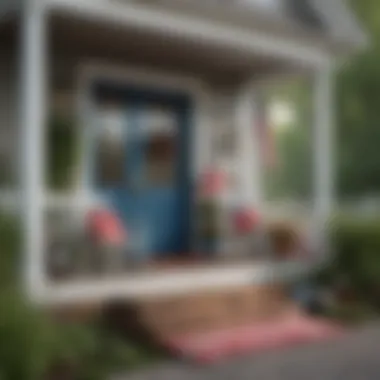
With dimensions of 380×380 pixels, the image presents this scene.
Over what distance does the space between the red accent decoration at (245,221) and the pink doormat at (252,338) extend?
1.98 m

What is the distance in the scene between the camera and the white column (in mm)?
11453

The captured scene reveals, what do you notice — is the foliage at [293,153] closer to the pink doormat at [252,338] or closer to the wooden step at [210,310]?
the wooden step at [210,310]

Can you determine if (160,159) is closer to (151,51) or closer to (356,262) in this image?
(151,51)

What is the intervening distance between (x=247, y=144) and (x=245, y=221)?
1.77 m

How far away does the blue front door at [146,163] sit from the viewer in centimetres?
988

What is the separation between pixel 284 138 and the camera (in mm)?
33188

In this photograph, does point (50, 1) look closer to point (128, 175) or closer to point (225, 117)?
point (128, 175)

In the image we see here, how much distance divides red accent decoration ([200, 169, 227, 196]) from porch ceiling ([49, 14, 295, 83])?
5.18ft

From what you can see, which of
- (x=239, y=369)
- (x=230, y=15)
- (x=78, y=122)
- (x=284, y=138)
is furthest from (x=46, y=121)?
(x=284, y=138)

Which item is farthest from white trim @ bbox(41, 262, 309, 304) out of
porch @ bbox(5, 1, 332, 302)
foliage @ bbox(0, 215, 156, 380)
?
foliage @ bbox(0, 215, 156, 380)

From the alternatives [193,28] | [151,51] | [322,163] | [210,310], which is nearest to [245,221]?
[322,163]

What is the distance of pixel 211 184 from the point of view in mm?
10438

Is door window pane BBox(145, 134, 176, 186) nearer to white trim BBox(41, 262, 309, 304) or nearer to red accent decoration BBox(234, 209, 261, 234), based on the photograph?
red accent decoration BBox(234, 209, 261, 234)

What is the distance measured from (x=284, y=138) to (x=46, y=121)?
24806 millimetres
